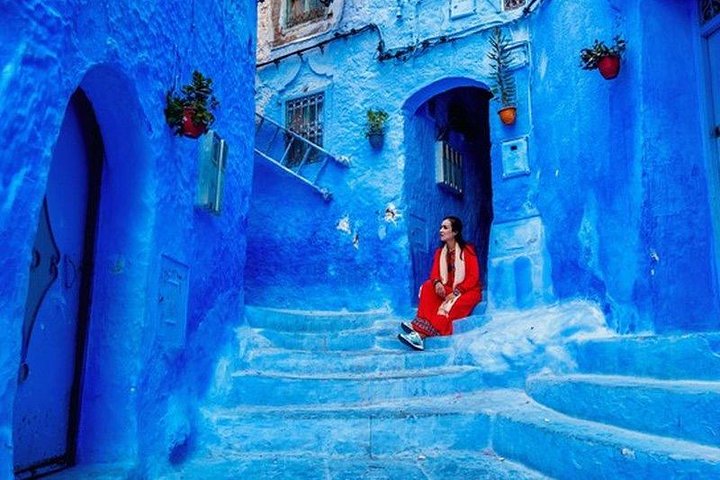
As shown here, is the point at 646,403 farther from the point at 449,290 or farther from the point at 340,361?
the point at 449,290

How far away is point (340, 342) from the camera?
5.69 metres

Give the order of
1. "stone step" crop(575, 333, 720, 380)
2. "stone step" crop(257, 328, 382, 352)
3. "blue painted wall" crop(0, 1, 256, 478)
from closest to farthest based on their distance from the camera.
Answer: "blue painted wall" crop(0, 1, 256, 478) < "stone step" crop(575, 333, 720, 380) < "stone step" crop(257, 328, 382, 352)

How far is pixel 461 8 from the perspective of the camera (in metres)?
7.84

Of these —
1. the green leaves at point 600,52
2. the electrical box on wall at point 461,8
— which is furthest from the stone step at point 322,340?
the electrical box on wall at point 461,8

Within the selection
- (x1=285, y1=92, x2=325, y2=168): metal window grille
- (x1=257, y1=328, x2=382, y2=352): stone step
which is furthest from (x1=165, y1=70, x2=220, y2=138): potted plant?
(x1=285, y1=92, x2=325, y2=168): metal window grille

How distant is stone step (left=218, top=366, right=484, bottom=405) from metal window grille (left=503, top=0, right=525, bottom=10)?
5.00 metres

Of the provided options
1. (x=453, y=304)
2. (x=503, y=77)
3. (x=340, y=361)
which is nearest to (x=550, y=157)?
(x=453, y=304)

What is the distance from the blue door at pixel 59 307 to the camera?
9.05 feet

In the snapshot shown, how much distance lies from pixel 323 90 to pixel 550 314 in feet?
16.6

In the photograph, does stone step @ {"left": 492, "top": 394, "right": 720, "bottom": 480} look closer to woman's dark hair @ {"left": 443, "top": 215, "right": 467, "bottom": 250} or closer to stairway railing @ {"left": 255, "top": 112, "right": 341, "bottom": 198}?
woman's dark hair @ {"left": 443, "top": 215, "right": 467, "bottom": 250}

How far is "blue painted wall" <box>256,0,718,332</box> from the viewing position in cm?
384

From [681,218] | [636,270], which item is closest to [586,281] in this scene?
[636,270]

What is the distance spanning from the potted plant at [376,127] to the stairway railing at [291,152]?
1.88 ft

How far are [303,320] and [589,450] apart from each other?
147 inches
